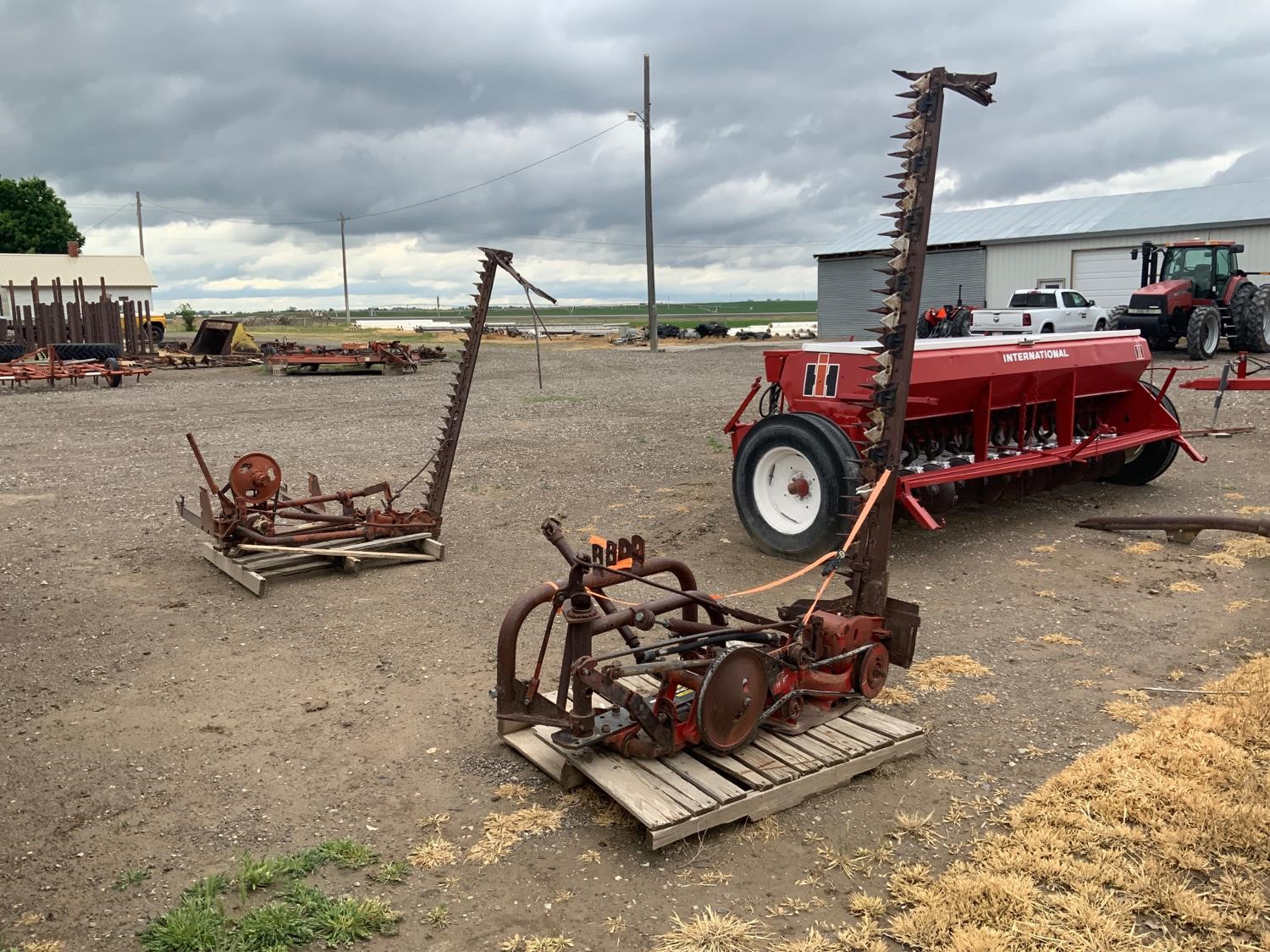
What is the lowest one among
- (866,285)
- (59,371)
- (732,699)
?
(732,699)

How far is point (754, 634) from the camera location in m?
4.11

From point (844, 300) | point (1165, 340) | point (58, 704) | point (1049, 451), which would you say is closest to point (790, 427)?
point (1049, 451)

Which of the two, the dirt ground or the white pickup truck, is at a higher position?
the white pickup truck

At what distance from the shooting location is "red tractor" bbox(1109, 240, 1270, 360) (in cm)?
1980

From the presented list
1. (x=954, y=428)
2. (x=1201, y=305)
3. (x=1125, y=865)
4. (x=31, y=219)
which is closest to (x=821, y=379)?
(x=954, y=428)

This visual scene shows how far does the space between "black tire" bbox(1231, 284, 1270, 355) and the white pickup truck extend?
2599mm

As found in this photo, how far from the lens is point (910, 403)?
710 cm

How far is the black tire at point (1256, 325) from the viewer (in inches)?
786

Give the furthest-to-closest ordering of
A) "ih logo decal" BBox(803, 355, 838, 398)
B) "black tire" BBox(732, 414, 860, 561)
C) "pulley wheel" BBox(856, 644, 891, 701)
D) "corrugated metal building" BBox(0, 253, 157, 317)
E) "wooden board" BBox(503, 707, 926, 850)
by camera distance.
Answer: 1. "corrugated metal building" BBox(0, 253, 157, 317)
2. "ih logo decal" BBox(803, 355, 838, 398)
3. "black tire" BBox(732, 414, 860, 561)
4. "pulley wheel" BBox(856, 644, 891, 701)
5. "wooden board" BBox(503, 707, 926, 850)

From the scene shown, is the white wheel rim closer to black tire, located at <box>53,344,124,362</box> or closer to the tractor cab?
the tractor cab

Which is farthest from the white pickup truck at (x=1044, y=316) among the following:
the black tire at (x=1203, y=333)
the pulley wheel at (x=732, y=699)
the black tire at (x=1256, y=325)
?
the pulley wheel at (x=732, y=699)

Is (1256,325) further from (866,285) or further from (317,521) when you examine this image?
(317,521)

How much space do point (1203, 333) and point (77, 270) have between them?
1711 inches

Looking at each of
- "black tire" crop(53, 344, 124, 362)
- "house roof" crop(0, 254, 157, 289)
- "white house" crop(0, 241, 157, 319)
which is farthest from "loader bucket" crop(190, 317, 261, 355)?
"house roof" crop(0, 254, 157, 289)
